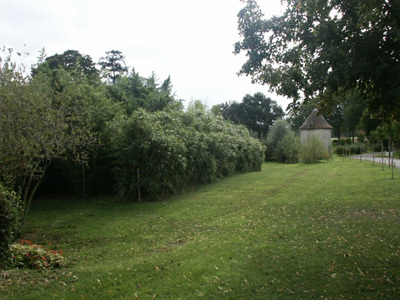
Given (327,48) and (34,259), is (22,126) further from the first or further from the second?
(327,48)

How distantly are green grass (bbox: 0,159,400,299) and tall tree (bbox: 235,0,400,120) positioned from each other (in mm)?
2939

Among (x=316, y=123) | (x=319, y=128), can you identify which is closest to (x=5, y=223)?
(x=319, y=128)

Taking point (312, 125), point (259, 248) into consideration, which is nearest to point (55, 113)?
point (259, 248)

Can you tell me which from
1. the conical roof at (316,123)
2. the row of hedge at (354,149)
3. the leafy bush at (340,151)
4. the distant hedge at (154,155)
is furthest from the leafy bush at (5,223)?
the conical roof at (316,123)

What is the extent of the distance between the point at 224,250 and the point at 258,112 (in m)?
62.2

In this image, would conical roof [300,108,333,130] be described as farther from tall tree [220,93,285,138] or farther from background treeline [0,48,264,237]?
background treeline [0,48,264,237]

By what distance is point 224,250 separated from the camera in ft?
20.2

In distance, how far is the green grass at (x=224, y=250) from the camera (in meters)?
4.51

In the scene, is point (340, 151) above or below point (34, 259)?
above

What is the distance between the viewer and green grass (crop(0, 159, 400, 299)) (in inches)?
178

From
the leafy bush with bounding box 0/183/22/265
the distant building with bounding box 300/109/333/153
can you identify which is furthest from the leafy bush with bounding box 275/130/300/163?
the leafy bush with bounding box 0/183/22/265

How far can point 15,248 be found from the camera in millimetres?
5859

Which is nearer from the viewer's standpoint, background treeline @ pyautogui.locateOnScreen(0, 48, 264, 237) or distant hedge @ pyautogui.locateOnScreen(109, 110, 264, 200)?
background treeline @ pyautogui.locateOnScreen(0, 48, 264, 237)

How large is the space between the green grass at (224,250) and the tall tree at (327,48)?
9.64 feet
